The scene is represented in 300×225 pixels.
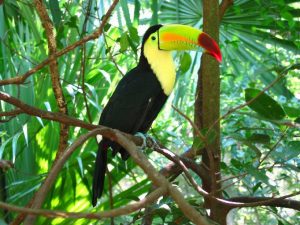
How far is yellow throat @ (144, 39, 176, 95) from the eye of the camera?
2209 mm

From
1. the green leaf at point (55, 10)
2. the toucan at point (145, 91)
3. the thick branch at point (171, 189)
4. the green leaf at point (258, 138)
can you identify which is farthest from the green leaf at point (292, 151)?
the green leaf at point (55, 10)

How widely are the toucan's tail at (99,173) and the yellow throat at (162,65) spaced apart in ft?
1.27

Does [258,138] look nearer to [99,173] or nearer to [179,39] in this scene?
[99,173]

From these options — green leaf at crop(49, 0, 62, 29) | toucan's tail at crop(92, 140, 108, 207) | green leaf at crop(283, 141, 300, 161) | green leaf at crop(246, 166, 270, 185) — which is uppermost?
green leaf at crop(49, 0, 62, 29)

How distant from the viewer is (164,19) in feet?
10.5

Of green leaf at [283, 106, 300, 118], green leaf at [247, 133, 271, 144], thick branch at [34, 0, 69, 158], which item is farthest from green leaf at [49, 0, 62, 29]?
green leaf at [283, 106, 300, 118]

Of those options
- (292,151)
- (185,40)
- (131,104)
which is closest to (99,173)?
(131,104)

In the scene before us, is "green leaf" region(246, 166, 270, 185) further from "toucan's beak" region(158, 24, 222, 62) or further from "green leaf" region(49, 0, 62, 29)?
"green leaf" region(49, 0, 62, 29)

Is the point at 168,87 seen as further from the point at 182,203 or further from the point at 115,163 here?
the point at 182,203

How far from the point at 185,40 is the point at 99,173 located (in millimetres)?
664

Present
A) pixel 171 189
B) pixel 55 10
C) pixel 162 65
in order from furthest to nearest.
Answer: pixel 162 65
pixel 55 10
pixel 171 189

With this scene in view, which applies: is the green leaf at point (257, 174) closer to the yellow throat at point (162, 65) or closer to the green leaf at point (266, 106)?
the green leaf at point (266, 106)

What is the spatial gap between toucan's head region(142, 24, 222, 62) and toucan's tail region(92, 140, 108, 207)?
0.55m

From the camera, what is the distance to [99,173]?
194cm
